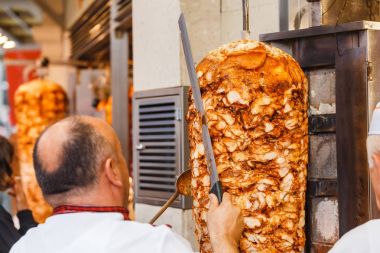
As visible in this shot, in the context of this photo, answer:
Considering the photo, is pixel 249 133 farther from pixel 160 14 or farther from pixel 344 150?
pixel 160 14

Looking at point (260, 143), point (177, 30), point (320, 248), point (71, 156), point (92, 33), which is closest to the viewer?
point (71, 156)

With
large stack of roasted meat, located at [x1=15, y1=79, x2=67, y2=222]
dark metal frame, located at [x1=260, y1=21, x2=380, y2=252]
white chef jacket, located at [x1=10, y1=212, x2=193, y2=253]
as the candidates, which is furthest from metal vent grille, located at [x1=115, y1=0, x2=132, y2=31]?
white chef jacket, located at [x1=10, y1=212, x2=193, y2=253]

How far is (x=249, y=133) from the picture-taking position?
6.41ft

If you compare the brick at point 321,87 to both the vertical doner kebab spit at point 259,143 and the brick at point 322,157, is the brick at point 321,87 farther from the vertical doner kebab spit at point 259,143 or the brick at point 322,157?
the vertical doner kebab spit at point 259,143

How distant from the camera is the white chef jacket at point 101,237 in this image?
5.34 feet

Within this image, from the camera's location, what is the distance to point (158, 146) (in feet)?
10.8

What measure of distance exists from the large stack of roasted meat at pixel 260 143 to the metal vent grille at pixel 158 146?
3.46 feet

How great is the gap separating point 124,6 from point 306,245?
266cm

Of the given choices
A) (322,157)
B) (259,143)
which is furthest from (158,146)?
(259,143)

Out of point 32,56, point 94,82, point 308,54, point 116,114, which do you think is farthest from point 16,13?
point 308,54

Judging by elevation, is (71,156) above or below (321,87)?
below

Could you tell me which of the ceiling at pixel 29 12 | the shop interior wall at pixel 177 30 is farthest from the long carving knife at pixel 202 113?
the ceiling at pixel 29 12

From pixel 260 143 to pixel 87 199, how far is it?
1.89 ft

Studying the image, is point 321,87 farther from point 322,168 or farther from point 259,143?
point 259,143
